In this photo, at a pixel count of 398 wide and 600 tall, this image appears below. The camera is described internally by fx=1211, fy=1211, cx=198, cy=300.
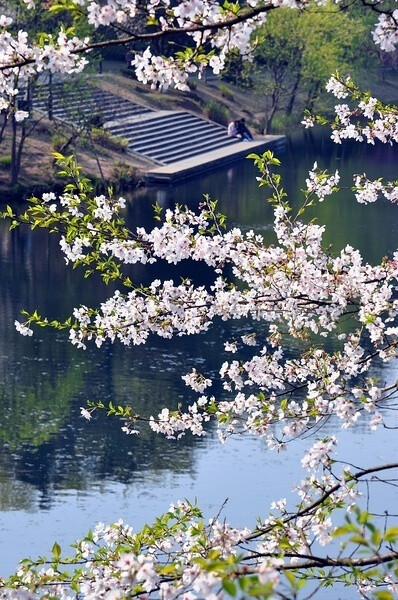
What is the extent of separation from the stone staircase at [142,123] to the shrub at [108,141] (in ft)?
2.46

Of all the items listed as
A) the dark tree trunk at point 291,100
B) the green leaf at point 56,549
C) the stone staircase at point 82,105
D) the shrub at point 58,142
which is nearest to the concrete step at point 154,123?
the stone staircase at point 82,105

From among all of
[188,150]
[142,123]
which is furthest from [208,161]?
[142,123]

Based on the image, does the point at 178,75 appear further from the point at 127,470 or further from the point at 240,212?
the point at 240,212

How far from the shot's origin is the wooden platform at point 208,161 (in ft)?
175

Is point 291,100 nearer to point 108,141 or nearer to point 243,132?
point 243,132

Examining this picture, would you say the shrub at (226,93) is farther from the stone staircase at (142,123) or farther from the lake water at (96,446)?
the lake water at (96,446)

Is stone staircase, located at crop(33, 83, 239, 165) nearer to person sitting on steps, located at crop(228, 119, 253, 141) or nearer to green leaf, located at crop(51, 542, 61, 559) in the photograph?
person sitting on steps, located at crop(228, 119, 253, 141)

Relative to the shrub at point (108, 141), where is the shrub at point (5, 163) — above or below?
below

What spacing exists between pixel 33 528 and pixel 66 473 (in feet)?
7.81

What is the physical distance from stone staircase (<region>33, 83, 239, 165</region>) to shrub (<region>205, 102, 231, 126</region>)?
34.3 inches

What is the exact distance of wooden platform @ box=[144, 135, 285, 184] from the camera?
53.4 m

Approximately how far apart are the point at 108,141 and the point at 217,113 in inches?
641

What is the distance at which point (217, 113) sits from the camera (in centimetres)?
7031

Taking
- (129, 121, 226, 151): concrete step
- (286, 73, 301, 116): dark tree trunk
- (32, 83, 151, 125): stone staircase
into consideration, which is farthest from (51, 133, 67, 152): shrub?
(286, 73, 301, 116): dark tree trunk
